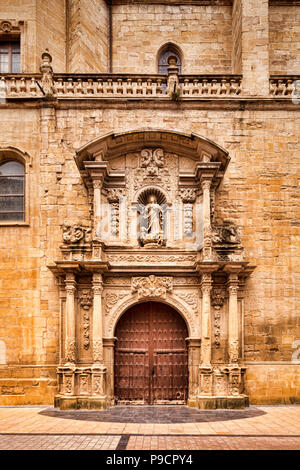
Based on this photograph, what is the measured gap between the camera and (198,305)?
12.9 m

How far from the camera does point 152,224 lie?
520 inches

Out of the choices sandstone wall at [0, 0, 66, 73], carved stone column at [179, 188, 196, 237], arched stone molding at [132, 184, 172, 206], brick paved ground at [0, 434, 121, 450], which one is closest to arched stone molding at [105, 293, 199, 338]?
carved stone column at [179, 188, 196, 237]

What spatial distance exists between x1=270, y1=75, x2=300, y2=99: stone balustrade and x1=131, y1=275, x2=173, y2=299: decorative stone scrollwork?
19.9 feet

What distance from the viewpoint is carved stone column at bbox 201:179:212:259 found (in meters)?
12.5

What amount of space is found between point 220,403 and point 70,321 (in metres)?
4.24

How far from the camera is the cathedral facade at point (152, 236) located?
497 inches

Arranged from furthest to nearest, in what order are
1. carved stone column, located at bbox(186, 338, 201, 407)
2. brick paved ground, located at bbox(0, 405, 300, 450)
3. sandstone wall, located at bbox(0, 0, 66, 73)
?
sandstone wall, located at bbox(0, 0, 66, 73) → carved stone column, located at bbox(186, 338, 201, 407) → brick paved ground, located at bbox(0, 405, 300, 450)

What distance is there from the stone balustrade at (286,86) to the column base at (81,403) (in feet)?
31.1

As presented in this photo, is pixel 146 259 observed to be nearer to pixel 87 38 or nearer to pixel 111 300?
pixel 111 300

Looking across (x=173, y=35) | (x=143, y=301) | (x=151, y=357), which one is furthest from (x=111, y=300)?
(x=173, y=35)

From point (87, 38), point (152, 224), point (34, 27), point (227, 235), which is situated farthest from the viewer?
point (87, 38)

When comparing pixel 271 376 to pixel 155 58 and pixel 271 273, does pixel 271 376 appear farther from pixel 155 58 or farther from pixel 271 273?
pixel 155 58

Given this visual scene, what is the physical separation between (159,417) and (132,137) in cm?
705

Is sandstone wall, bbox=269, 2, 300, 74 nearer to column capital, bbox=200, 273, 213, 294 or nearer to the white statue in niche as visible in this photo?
the white statue in niche
